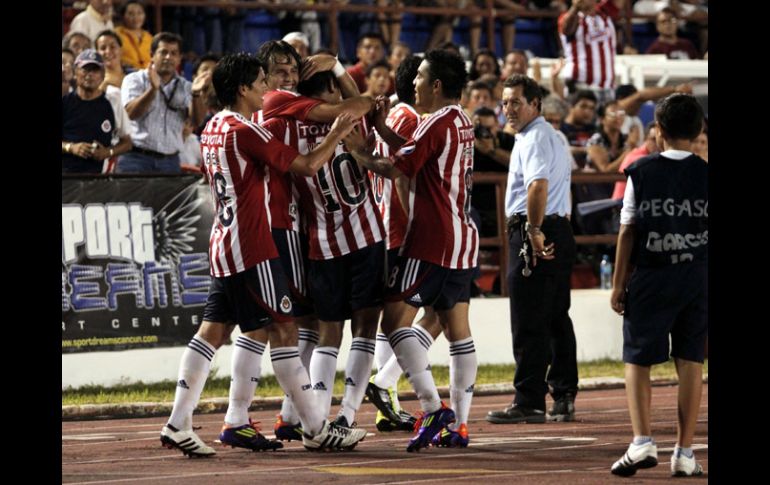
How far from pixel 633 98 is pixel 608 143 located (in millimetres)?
1845

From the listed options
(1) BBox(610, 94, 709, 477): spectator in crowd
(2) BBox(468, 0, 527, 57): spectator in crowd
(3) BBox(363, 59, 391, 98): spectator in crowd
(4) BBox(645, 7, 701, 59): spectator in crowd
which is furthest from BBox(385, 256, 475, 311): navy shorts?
(4) BBox(645, 7, 701, 59): spectator in crowd

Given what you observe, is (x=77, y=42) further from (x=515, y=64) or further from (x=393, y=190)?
(x=393, y=190)

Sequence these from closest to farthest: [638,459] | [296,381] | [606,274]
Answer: [638,459] → [296,381] → [606,274]

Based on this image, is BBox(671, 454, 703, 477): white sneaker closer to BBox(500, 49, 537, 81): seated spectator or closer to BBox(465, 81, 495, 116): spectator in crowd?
BBox(465, 81, 495, 116): spectator in crowd

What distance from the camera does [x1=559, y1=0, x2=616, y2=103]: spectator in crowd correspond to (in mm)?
19875

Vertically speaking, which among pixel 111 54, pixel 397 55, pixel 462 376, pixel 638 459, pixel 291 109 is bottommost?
pixel 638 459

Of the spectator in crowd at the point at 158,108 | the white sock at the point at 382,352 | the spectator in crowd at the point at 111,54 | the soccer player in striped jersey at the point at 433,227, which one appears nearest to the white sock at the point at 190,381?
the soccer player in striped jersey at the point at 433,227

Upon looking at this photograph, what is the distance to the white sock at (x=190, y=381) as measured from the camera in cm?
903

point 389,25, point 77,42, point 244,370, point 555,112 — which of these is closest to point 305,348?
→ point 244,370

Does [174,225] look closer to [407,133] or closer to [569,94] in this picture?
[407,133]

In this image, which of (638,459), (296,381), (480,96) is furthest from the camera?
(480,96)

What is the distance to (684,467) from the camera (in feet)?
25.8
